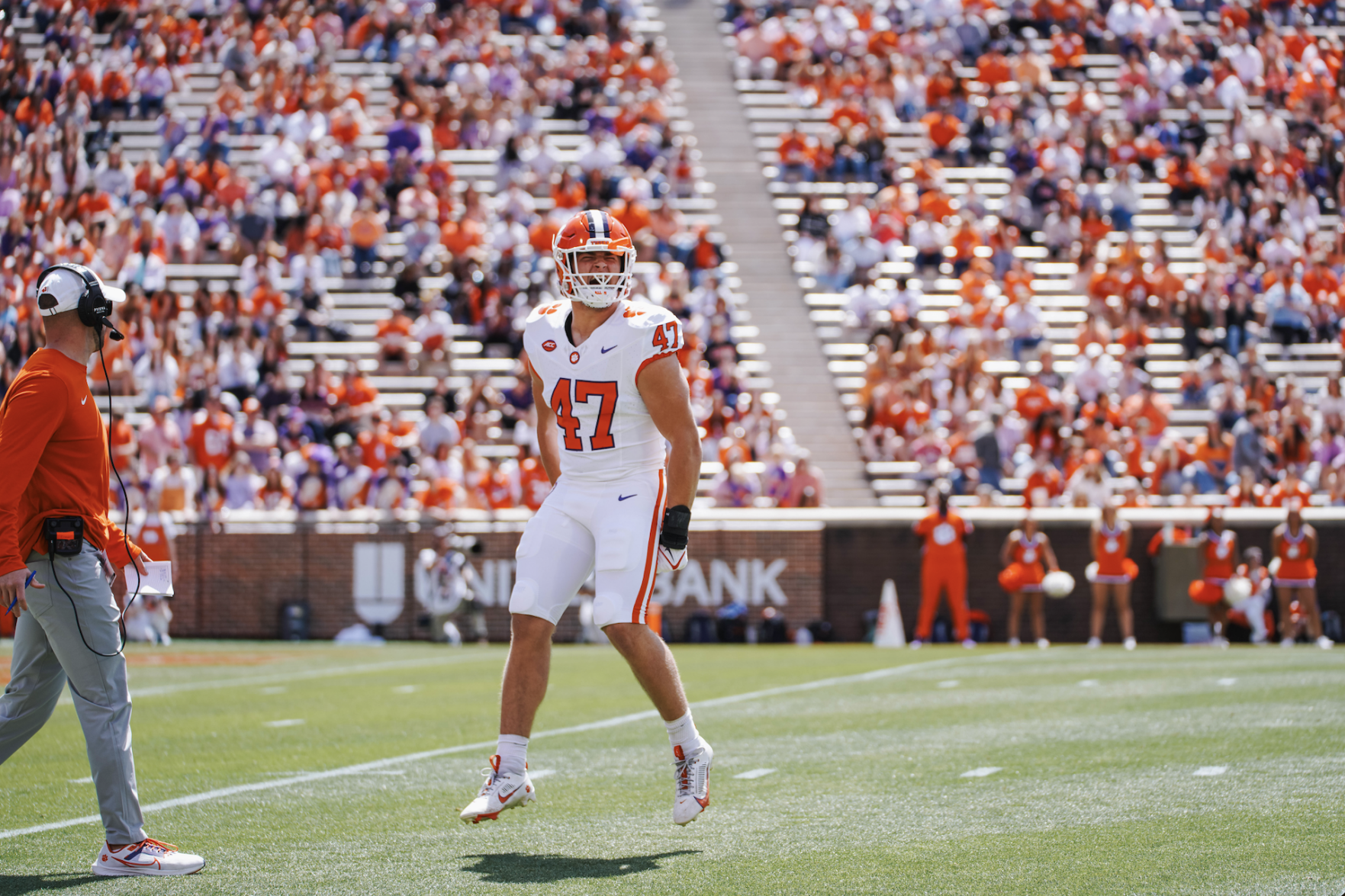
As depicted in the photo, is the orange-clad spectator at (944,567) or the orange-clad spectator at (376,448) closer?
the orange-clad spectator at (944,567)

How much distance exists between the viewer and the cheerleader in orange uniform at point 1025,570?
57.9ft

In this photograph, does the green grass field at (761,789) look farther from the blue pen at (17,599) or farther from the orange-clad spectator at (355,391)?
the orange-clad spectator at (355,391)

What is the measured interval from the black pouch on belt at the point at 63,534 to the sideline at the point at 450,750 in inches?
54.6

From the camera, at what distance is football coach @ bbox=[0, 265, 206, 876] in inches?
202

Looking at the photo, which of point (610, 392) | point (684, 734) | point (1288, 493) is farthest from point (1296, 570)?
point (610, 392)

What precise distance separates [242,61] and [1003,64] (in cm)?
1191

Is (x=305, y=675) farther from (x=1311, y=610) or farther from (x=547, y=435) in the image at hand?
(x=1311, y=610)

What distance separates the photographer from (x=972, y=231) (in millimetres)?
23609

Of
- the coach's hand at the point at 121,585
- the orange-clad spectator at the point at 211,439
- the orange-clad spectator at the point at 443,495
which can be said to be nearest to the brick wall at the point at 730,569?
the orange-clad spectator at the point at 443,495

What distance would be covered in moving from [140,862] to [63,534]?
41.2 inches

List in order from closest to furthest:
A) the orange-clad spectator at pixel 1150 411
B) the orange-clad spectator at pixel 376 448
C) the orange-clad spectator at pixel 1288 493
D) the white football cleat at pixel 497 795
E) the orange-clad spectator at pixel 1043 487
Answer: the white football cleat at pixel 497 795, the orange-clad spectator at pixel 1288 493, the orange-clad spectator at pixel 1043 487, the orange-clad spectator at pixel 376 448, the orange-clad spectator at pixel 1150 411

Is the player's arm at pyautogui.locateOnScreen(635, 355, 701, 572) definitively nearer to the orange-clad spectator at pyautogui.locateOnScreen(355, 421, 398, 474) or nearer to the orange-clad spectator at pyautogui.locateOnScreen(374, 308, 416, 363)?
the orange-clad spectator at pyautogui.locateOnScreen(355, 421, 398, 474)

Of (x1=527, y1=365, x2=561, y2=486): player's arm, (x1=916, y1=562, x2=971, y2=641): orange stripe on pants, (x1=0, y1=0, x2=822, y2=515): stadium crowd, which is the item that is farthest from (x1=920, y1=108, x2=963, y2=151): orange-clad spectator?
(x1=527, y1=365, x2=561, y2=486): player's arm

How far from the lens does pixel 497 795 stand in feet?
18.2
